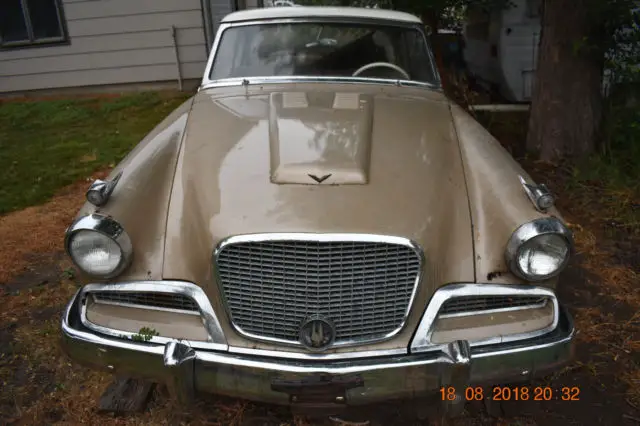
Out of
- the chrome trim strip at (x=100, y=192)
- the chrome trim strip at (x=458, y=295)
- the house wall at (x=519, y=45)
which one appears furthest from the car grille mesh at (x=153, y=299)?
the house wall at (x=519, y=45)

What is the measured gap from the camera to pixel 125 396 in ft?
8.48

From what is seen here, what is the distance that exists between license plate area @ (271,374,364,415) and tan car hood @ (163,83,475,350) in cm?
31

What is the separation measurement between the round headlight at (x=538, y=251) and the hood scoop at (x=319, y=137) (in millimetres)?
637

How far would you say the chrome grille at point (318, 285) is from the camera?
200 cm

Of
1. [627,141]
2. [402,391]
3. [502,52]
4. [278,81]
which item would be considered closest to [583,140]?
[627,141]

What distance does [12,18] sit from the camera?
9094 mm

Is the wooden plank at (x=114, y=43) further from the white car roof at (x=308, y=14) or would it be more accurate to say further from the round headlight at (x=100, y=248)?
the round headlight at (x=100, y=248)

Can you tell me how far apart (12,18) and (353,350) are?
9.48 metres

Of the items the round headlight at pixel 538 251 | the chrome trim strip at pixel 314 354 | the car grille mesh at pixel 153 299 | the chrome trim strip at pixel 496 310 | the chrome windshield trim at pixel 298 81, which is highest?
the chrome windshield trim at pixel 298 81

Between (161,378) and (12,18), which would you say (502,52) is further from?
(12,18)

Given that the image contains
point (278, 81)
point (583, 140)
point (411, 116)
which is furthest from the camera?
point (583, 140)

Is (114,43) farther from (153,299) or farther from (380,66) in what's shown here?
(153,299)

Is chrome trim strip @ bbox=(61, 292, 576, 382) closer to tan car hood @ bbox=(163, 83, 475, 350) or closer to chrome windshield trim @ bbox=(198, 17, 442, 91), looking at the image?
tan car hood @ bbox=(163, 83, 475, 350)
